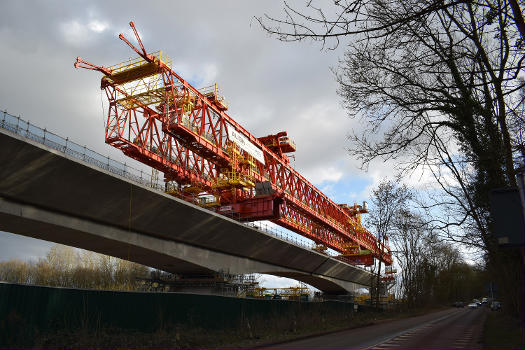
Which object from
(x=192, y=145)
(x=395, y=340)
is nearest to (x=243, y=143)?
(x=192, y=145)

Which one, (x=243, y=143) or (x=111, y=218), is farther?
(x=243, y=143)

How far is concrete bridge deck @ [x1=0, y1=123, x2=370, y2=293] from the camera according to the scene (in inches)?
798

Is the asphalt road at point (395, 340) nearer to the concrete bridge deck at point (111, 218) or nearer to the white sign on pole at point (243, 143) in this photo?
the concrete bridge deck at point (111, 218)

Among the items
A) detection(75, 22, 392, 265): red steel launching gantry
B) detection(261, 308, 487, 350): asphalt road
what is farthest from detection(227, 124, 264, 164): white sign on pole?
detection(261, 308, 487, 350): asphalt road

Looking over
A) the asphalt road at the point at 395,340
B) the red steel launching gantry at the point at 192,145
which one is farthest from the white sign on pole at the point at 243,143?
the asphalt road at the point at 395,340

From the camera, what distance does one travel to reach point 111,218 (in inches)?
1006

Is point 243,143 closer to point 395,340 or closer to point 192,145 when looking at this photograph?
point 192,145

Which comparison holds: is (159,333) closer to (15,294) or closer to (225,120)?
(15,294)

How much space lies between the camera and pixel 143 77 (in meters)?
33.9

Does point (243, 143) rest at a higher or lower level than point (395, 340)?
higher

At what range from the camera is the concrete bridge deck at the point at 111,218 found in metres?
20.3

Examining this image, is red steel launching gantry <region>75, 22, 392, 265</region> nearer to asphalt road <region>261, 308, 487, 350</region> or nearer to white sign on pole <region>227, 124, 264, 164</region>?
white sign on pole <region>227, 124, 264, 164</region>

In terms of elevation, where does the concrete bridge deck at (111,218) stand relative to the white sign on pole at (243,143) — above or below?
below

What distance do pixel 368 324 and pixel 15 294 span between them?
1012 inches
